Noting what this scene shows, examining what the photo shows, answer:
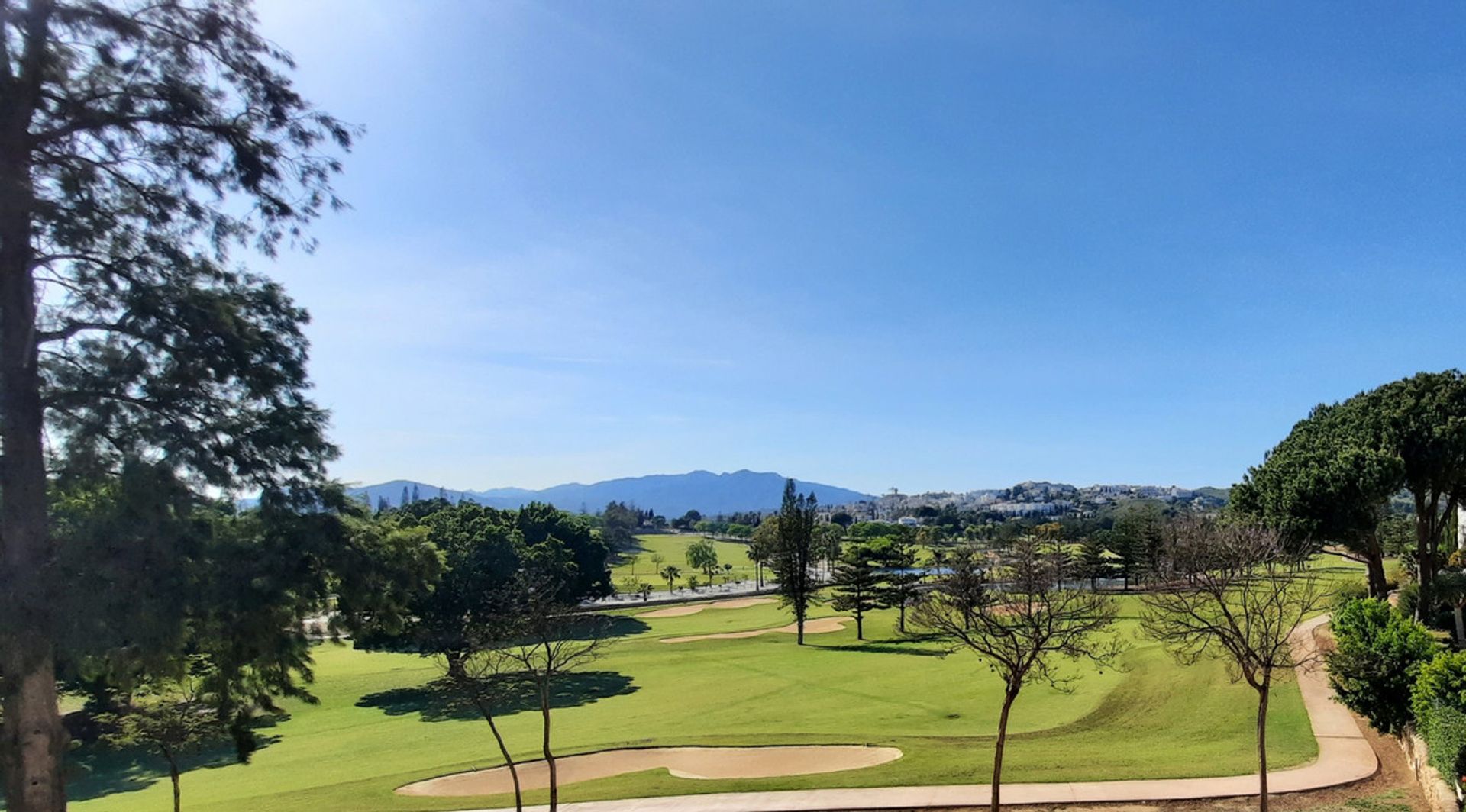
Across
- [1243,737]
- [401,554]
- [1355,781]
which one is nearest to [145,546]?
[401,554]

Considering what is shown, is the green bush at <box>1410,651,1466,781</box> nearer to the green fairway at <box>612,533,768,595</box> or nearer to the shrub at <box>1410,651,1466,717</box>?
the shrub at <box>1410,651,1466,717</box>

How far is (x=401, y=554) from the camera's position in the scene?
9.95m

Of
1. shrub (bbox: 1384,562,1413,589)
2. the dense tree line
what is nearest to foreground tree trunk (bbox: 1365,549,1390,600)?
the dense tree line

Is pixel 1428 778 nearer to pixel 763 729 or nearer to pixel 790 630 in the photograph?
pixel 763 729

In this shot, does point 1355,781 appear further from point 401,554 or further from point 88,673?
point 88,673

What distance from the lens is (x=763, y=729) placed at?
24.7m

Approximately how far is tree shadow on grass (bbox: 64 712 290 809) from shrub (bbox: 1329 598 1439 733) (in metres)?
29.2

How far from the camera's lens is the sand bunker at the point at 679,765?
63.8 feet

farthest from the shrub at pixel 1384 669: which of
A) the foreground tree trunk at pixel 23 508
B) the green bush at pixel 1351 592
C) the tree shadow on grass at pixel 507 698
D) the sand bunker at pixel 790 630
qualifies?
the sand bunker at pixel 790 630

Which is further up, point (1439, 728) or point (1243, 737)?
point (1439, 728)

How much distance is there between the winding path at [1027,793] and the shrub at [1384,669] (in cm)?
93

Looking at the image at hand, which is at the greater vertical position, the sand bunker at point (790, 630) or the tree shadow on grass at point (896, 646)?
the tree shadow on grass at point (896, 646)

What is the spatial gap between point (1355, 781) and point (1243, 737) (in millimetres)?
3694

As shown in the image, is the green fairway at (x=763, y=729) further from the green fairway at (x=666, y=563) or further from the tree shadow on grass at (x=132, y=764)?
the green fairway at (x=666, y=563)
